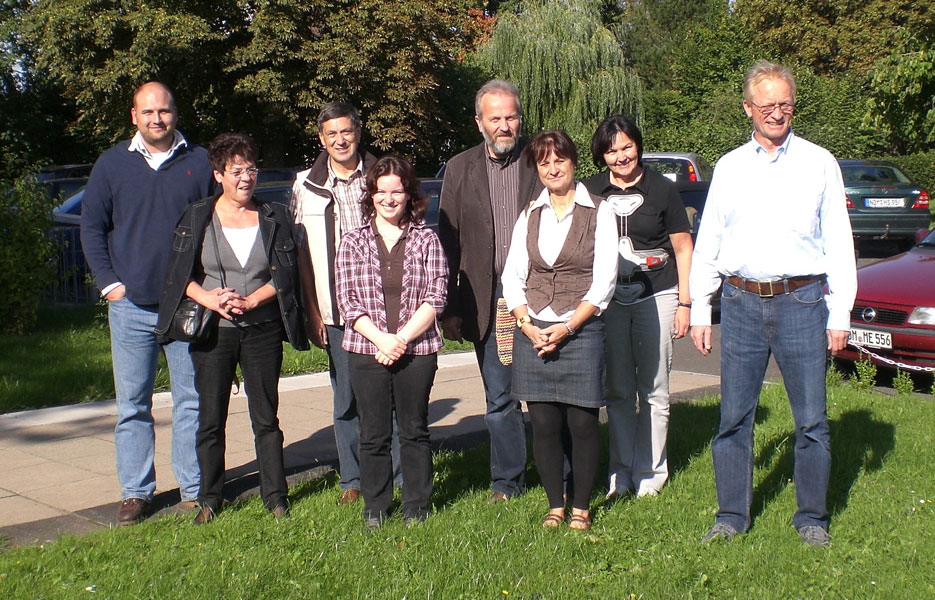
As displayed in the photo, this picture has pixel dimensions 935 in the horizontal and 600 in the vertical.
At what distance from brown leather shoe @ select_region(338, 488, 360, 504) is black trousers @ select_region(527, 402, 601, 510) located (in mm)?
1058

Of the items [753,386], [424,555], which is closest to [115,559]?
[424,555]

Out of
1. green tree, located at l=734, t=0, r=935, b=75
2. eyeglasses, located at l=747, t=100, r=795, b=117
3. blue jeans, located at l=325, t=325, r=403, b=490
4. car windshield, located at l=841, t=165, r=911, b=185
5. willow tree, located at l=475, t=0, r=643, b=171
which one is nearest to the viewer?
eyeglasses, located at l=747, t=100, r=795, b=117

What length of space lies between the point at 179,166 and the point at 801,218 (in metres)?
3.06

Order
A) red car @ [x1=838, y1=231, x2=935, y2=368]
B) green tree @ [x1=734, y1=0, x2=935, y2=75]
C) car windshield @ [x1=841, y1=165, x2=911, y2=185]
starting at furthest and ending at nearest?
1. green tree @ [x1=734, y1=0, x2=935, y2=75]
2. car windshield @ [x1=841, y1=165, x2=911, y2=185]
3. red car @ [x1=838, y1=231, x2=935, y2=368]

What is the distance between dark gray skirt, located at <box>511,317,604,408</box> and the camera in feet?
15.7

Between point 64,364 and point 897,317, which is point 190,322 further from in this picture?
point 897,317

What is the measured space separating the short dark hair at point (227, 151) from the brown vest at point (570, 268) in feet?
4.75

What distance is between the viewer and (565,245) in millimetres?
4789

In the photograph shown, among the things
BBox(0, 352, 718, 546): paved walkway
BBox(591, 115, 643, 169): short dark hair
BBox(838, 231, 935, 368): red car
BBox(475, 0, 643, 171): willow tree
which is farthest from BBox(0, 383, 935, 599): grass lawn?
BBox(475, 0, 643, 171): willow tree

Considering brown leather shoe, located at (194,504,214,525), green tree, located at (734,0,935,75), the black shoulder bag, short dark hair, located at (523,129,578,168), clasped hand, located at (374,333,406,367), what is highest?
green tree, located at (734,0,935,75)

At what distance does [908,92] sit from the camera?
800 inches

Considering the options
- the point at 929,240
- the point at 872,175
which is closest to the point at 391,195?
the point at 929,240

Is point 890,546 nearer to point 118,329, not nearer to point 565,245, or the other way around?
point 565,245

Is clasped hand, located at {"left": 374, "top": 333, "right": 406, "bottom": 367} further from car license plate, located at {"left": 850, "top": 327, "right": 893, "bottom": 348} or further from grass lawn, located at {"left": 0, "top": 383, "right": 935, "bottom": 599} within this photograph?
car license plate, located at {"left": 850, "top": 327, "right": 893, "bottom": 348}
